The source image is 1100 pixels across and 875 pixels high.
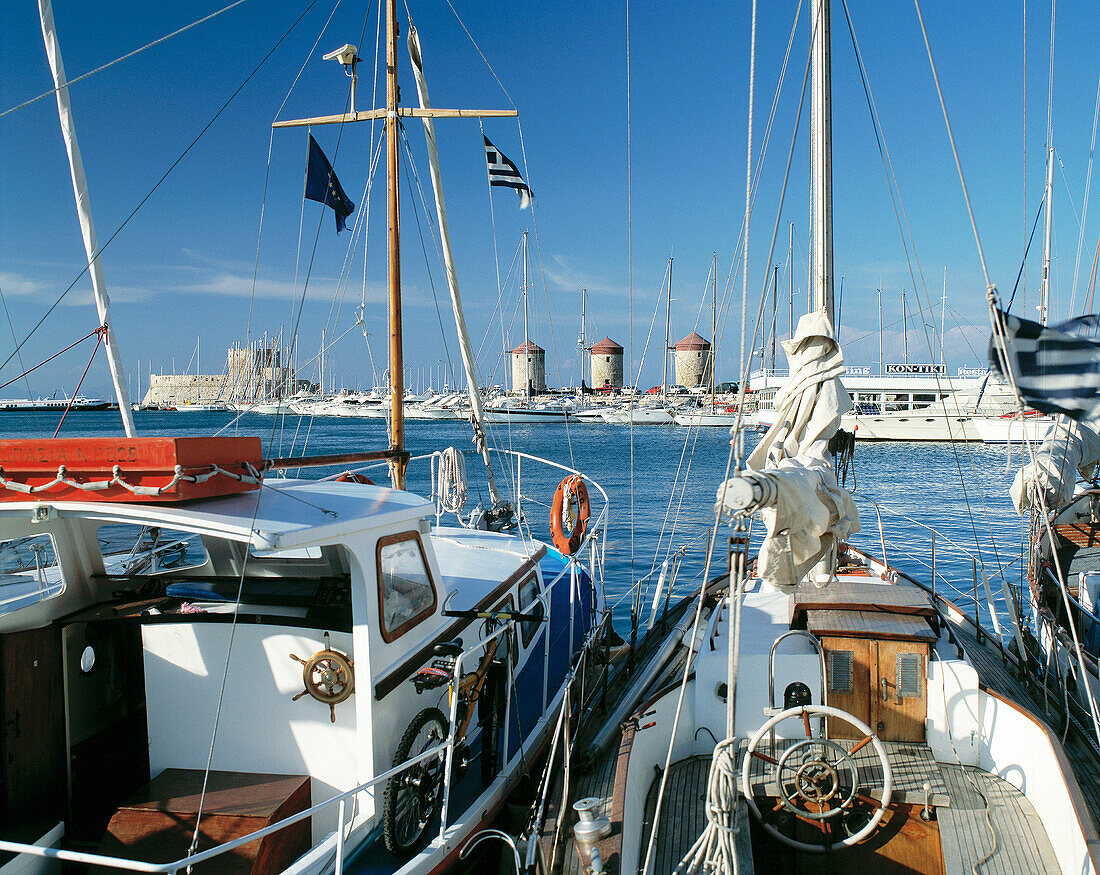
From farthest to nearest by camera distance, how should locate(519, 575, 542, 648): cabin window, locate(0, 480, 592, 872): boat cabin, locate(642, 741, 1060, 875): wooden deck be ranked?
locate(519, 575, 542, 648): cabin window → locate(642, 741, 1060, 875): wooden deck → locate(0, 480, 592, 872): boat cabin

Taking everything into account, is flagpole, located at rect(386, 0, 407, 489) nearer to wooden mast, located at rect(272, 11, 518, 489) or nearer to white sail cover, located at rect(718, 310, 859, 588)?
wooden mast, located at rect(272, 11, 518, 489)

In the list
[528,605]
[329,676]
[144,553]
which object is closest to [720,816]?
[329,676]

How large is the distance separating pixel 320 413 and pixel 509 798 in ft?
366

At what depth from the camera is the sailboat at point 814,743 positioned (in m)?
4.44

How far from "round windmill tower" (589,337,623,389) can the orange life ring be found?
11423 centimetres

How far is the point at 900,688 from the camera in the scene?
5852 mm

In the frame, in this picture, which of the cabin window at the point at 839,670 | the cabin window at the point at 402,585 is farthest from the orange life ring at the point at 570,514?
the cabin window at the point at 839,670

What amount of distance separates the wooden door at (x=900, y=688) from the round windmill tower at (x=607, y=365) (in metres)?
117

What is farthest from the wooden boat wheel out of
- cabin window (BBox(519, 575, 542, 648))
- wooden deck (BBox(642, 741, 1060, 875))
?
cabin window (BBox(519, 575, 542, 648))

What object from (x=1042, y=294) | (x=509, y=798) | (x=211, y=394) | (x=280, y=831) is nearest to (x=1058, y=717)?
(x=509, y=798)

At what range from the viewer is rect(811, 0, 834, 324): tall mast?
748 centimetres

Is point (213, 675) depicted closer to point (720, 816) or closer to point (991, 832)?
point (720, 816)

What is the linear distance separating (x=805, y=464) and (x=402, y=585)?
124 inches

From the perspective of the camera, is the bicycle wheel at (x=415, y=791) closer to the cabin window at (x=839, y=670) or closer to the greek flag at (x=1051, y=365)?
the cabin window at (x=839, y=670)
